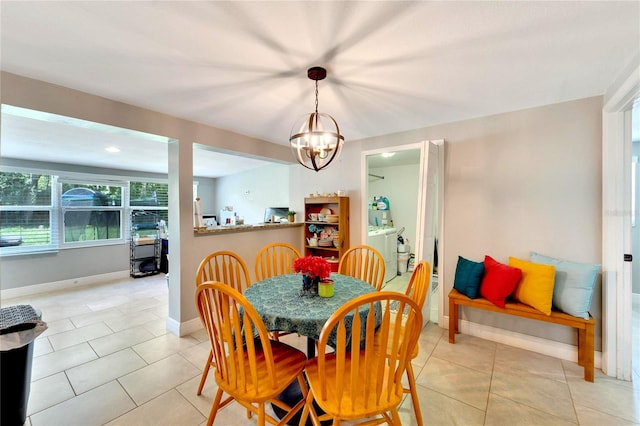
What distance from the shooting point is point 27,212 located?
4285 mm

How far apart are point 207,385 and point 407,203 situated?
485 cm

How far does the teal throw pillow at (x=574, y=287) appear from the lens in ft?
6.74

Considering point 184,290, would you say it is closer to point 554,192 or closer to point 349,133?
point 349,133

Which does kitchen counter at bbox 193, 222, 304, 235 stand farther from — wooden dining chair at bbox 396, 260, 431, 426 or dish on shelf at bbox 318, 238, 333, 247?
wooden dining chair at bbox 396, 260, 431, 426

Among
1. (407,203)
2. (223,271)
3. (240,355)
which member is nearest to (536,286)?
(240,355)

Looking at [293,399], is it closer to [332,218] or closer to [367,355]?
[367,355]

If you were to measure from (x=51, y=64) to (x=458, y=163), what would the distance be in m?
3.54

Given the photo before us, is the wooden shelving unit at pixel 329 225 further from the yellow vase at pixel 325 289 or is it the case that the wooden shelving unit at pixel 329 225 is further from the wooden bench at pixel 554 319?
the yellow vase at pixel 325 289

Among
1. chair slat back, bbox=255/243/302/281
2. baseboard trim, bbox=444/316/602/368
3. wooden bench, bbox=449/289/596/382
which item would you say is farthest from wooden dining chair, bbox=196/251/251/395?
baseboard trim, bbox=444/316/602/368

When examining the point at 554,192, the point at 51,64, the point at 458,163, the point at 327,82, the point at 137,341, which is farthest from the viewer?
the point at 458,163

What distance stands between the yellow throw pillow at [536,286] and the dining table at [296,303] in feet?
4.71

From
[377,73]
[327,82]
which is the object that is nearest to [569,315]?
[377,73]

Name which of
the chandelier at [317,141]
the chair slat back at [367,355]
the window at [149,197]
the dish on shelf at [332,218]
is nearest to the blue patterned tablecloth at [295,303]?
the chair slat back at [367,355]

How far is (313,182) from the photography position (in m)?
4.03
